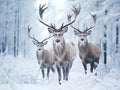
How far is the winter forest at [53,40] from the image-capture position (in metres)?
2.63

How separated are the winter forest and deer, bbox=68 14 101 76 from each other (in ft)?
0.06

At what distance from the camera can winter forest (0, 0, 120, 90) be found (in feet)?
8.64

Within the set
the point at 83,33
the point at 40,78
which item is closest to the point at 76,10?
the point at 83,33

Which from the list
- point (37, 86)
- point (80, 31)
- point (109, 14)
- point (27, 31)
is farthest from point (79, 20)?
point (37, 86)

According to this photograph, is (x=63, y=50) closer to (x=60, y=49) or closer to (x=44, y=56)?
(x=60, y=49)

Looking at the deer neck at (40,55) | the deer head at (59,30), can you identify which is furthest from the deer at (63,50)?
the deer neck at (40,55)

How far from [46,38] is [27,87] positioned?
0.49 metres

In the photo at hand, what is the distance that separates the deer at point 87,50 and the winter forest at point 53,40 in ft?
0.06

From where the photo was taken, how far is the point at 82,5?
270 cm

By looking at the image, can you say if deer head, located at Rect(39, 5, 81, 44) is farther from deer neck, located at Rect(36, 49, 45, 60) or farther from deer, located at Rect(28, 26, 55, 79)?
deer neck, located at Rect(36, 49, 45, 60)

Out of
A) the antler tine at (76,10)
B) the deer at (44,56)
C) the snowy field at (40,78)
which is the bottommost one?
the snowy field at (40,78)

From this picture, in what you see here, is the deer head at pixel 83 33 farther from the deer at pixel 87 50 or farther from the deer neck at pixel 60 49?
the deer neck at pixel 60 49

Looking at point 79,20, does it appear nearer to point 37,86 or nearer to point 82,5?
point 82,5

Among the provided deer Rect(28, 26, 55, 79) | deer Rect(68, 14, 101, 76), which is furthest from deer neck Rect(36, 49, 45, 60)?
deer Rect(68, 14, 101, 76)
